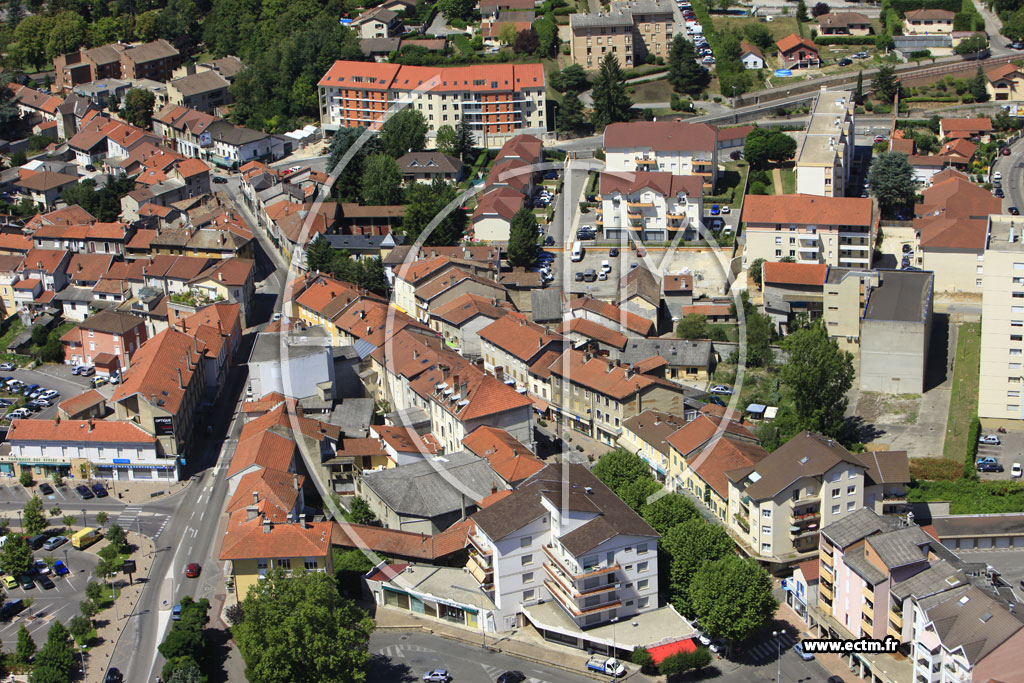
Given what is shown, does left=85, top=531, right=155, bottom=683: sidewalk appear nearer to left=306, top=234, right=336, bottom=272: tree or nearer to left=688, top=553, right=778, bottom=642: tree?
left=688, top=553, right=778, bottom=642: tree

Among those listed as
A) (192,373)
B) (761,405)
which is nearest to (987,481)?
(761,405)

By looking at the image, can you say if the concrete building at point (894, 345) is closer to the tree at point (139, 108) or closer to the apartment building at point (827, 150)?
the apartment building at point (827, 150)

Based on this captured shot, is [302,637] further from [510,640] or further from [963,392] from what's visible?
[963,392]

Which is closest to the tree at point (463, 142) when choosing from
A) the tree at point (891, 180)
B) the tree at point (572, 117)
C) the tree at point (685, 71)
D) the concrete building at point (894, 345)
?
the tree at point (572, 117)

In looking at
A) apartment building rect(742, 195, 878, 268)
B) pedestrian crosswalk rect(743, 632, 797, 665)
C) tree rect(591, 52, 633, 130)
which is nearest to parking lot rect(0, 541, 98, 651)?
pedestrian crosswalk rect(743, 632, 797, 665)

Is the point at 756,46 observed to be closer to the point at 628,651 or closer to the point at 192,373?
the point at 192,373

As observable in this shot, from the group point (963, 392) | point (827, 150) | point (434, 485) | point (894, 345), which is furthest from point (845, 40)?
point (434, 485)
